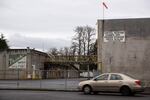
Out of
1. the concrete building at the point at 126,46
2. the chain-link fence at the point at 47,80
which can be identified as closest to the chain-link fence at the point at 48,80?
the chain-link fence at the point at 47,80

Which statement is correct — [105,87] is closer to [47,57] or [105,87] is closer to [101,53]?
[101,53]

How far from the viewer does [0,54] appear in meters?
65.7

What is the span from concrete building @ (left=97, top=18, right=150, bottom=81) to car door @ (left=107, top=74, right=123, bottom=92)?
730 cm

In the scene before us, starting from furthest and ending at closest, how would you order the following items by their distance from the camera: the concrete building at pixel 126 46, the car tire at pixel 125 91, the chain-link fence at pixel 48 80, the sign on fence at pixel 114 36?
the chain-link fence at pixel 48 80 → the sign on fence at pixel 114 36 → the concrete building at pixel 126 46 → the car tire at pixel 125 91

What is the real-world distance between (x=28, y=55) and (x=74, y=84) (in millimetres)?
33675

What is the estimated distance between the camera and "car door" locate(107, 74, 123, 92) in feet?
76.4

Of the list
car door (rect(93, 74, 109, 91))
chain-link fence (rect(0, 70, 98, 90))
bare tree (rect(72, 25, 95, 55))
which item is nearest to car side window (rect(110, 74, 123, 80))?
car door (rect(93, 74, 109, 91))

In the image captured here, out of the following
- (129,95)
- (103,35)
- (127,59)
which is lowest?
(129,95)

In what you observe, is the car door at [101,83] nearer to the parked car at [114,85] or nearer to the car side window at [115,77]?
the parked car at [114,85]

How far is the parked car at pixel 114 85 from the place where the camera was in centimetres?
2276

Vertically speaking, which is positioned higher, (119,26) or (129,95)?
(119,26)

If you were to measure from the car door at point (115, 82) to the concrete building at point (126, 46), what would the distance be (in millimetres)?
7296

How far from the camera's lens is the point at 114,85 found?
923 inches

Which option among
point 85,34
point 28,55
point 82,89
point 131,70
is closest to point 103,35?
point 131,70
